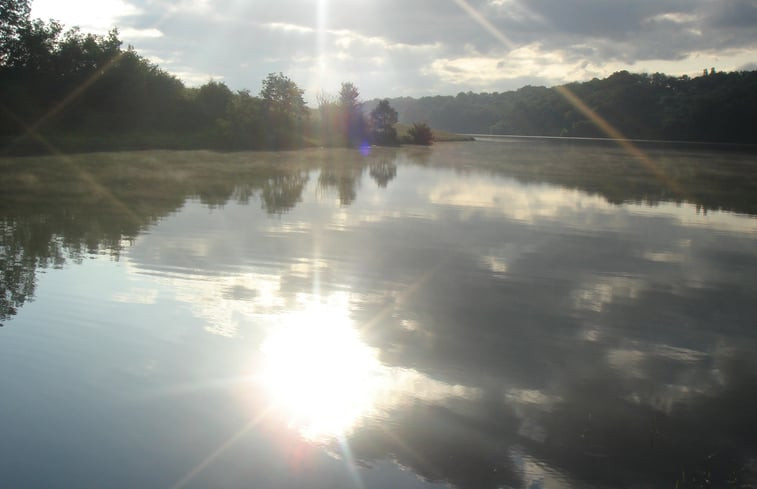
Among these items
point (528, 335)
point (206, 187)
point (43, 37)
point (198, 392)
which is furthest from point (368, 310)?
point (43, 37)

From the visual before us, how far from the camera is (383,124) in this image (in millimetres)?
110750

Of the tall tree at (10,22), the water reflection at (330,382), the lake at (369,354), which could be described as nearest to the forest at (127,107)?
the tall tree at (10,22)

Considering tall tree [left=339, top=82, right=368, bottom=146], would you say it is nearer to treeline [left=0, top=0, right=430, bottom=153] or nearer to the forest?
the forest

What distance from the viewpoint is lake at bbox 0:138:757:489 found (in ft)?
20.2

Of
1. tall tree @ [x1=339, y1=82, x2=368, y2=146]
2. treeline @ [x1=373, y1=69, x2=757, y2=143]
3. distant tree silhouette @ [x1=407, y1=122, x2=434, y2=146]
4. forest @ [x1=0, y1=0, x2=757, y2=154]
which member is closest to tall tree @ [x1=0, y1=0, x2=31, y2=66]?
forest @ [x1=0, y1=0, x2=757, y2=154]

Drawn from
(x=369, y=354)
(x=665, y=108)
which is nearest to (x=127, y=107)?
→ (x=369, y=354)

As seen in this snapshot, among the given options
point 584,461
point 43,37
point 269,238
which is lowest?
point 584,461

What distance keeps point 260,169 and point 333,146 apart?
48579mm

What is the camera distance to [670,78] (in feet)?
626

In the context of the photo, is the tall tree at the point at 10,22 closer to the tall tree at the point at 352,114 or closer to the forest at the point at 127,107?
the forest at the point at 127,107

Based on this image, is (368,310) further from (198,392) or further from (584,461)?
(584,461)

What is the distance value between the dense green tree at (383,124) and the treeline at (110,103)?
908 inches

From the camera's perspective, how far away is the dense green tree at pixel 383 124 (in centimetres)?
10688

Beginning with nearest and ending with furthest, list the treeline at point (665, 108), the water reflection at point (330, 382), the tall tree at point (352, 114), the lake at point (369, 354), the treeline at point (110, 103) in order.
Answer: the lake at point (369, 354) → the water reflection at point (330, 382) → the treeline at point (110, 103) → the tall tree at point (352, 114) → the treeline at point (665, 108)
